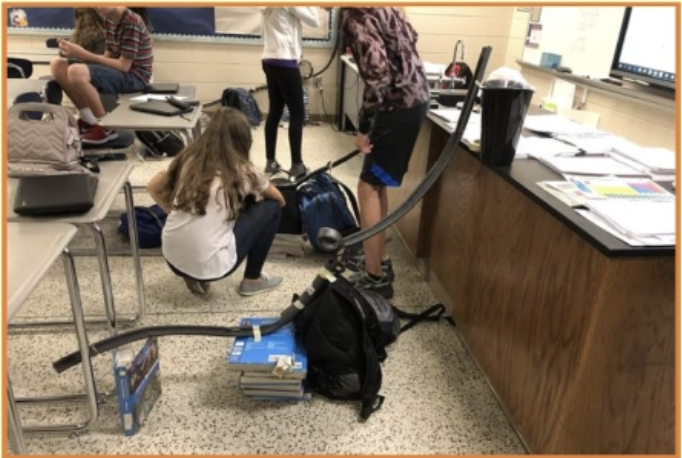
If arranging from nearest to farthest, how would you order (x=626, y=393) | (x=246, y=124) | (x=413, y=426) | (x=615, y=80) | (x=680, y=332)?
(x=680, y=332) < (x=626, y=393) < (x=413, y=426) < (x=246, y=124) < (x=615, y=80)

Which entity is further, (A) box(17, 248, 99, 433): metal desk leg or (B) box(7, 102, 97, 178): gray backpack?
(B) box(7, 102, 97, 178): gray backpack

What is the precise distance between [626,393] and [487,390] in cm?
55

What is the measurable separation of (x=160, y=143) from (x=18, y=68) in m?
1.25

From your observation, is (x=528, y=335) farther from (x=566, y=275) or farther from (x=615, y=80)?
(x=615, y=80)

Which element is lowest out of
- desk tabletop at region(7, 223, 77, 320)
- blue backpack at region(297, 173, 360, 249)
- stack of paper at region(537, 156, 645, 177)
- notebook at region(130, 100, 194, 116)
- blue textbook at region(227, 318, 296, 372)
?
blue textbook at region(227, 318, 296, 372)

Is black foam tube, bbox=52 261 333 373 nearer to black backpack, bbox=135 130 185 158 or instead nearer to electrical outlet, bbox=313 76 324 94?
black backpack, bbox=135 130 185 158

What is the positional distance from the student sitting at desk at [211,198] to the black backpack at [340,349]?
19.3 inches

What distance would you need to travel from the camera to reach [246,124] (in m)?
2.00

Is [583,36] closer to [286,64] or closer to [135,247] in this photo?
[286,64]

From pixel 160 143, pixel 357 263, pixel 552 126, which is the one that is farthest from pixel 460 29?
pixel 357 263

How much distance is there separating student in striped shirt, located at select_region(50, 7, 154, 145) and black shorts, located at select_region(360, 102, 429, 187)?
1704 millimetres

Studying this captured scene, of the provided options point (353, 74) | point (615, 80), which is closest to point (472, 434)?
point (615, 80)

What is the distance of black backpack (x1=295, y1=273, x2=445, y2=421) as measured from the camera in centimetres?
165

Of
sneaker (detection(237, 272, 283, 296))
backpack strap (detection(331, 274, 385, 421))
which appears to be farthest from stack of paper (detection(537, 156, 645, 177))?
sneaker (detection(237, 272, 283, 296))
